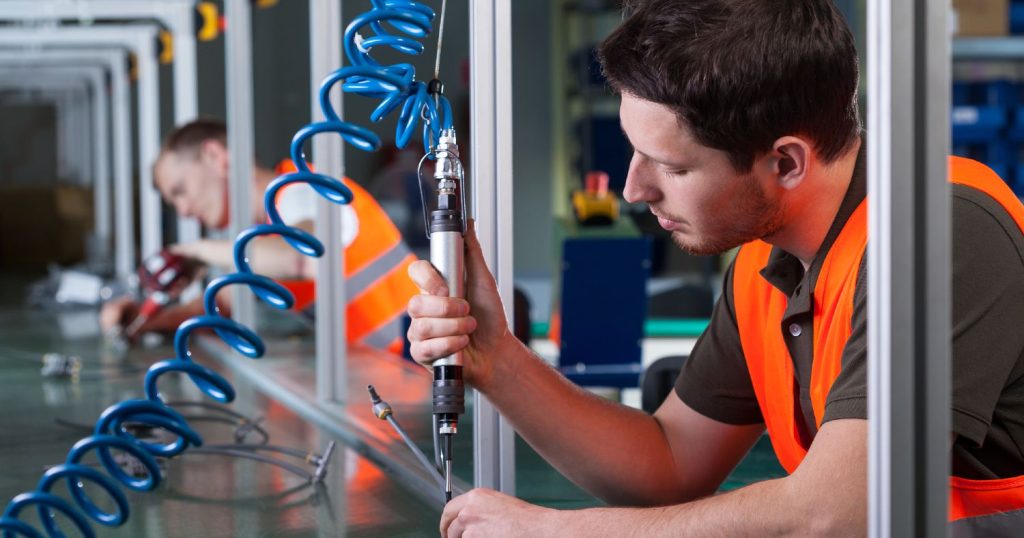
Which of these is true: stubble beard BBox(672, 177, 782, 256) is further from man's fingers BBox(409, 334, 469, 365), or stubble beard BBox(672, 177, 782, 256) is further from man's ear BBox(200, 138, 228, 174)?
man's ear BBox(200, 138, 228, 174)

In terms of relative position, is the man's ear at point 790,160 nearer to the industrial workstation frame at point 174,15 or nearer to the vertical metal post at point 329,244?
the vertical metal post at point 329,244

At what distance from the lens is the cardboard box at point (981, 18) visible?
17.5ft

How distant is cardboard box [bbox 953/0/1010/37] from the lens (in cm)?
535

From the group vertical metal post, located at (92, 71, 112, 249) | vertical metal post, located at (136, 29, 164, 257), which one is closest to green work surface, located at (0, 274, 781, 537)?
vertical metal post, located at (136, 29, 164, 257)

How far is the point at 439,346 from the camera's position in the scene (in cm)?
102

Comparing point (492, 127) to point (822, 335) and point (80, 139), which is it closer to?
point (822, 335)

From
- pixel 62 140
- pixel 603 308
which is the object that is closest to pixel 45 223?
pixel 62 140

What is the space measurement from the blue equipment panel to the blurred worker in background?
44cm

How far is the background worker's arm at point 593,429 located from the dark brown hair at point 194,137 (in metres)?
1.94

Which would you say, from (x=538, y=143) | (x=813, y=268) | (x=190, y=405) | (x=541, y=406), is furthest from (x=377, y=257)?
(x=538, y=143)

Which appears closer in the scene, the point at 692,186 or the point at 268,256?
the point at 692,186

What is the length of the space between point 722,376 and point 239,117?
5.27 ft

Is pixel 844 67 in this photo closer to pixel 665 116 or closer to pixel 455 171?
pixel 665 116

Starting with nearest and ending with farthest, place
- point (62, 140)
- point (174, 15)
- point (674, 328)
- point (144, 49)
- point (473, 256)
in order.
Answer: point (473, 256) < point (174, 15) < point (674, 328) < point (144, 49) < point (62, 140)
